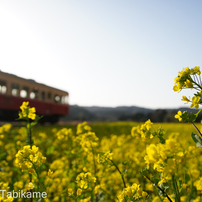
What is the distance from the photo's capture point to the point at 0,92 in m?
10.4

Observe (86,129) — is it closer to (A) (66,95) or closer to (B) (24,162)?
(B) (24,162)

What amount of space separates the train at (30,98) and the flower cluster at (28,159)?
8.73 metres

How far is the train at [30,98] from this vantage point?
10656 mm

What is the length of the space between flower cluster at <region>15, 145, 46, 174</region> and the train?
344 inches

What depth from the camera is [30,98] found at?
12.2 m

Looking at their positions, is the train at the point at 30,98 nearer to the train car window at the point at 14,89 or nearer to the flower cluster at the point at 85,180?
the train car window at the point at 14,89

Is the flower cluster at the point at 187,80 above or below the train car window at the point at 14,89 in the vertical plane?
below

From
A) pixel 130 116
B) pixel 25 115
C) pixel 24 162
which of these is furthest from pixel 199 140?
pixel 130 116

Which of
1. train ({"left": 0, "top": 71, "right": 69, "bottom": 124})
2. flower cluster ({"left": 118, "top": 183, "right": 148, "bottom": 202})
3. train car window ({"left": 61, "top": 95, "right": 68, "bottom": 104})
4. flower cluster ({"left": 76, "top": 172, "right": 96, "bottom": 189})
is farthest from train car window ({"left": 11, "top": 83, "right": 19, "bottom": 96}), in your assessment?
flower cluster ({"left": 118, "top": 183, "right": 148, "bottom": 202})

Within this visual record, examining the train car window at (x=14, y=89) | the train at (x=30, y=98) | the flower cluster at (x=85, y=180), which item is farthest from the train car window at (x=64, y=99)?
the flower cluster at (x=85, y=180)

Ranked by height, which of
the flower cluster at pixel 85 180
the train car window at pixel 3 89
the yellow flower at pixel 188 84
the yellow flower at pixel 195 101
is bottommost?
the flower cluster at pixel 85 180

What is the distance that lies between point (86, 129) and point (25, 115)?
2.25 ft

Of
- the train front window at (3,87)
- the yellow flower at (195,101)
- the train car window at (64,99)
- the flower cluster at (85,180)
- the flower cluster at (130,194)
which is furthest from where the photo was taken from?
the train car window at (64,99)

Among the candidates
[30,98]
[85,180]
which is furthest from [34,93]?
[85,180]
